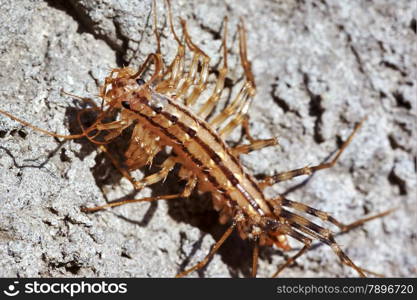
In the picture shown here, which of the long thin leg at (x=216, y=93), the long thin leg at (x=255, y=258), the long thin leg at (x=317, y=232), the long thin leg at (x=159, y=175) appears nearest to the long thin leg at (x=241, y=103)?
the long thin leg at (x=216, y=93)

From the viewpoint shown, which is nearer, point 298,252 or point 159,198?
point 159,198

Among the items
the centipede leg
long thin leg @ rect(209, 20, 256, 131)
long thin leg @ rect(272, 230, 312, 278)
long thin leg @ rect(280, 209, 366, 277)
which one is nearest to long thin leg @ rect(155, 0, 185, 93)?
long thin leg @ rect(209, 20, 256, 131)

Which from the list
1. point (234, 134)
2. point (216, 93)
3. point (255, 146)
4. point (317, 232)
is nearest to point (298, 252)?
point (317, 232)

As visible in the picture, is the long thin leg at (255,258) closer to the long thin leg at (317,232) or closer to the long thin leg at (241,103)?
the long thin leg at (317,232)

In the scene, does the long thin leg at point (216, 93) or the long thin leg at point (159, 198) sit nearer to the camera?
the long thin leg at point (159, 198)

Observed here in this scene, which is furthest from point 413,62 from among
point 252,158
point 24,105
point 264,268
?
point 24,105

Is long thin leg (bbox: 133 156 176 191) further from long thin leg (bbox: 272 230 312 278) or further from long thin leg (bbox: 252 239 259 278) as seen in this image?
long thin leg (bbox: 272 230 312 278)

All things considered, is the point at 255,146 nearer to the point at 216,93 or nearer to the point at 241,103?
the point at 241,103

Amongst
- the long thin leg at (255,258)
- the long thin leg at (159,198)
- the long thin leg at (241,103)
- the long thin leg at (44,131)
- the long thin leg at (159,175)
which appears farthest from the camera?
the long thin leg at (241,103)

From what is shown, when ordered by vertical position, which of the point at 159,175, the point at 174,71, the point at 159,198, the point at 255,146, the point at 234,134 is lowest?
the point at 159,198
